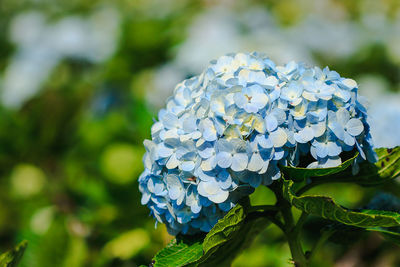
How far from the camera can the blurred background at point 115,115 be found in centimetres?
203

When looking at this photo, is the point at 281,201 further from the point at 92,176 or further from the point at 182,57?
the point at 182,57

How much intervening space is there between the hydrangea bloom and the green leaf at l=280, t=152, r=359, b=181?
0.02 m

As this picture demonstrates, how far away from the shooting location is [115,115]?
289 centimetres

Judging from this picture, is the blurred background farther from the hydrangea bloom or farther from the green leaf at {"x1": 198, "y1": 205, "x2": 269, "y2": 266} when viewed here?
the hydrangea bloom

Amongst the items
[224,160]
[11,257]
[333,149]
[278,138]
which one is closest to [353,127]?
[333,149]

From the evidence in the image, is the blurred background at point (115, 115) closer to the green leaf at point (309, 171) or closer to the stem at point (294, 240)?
the stem at point (294, 240)

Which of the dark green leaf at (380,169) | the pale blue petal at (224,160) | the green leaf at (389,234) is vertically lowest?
the green leaf at (389,234)

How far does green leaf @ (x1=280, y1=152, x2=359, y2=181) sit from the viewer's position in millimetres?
952

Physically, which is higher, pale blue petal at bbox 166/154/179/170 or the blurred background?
pale blue petal at bbox 166/154/179/170

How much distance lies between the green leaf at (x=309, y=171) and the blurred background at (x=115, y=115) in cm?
32

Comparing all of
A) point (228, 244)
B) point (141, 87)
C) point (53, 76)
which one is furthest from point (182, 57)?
point (228, 244)

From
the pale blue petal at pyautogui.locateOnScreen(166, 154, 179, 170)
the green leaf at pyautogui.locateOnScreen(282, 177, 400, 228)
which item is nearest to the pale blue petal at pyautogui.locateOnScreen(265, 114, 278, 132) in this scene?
the green leaf at pyautogui.locateOnScreen(282, 177, 400, 228)

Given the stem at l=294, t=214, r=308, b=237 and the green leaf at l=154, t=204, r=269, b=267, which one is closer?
the green leaf at l=154, t=204, r=269, b=267

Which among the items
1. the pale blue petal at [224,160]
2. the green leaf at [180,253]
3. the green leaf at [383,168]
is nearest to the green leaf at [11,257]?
the green leaf at [180,253]
